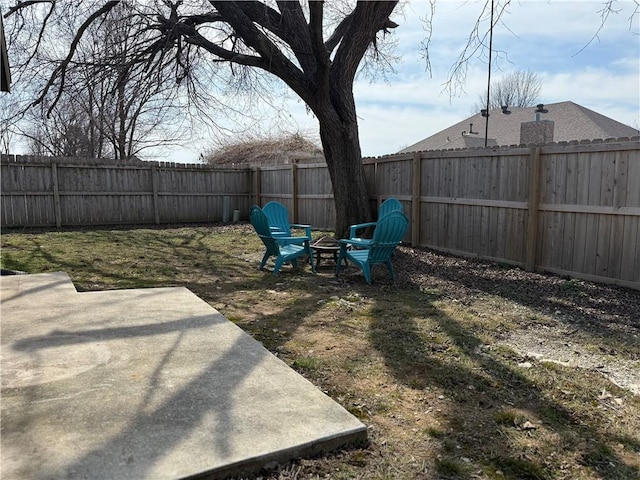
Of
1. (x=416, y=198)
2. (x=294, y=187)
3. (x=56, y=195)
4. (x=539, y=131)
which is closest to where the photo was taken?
(x=416, y=198)

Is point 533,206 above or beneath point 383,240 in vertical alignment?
above

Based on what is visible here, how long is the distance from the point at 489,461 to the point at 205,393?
1301mm

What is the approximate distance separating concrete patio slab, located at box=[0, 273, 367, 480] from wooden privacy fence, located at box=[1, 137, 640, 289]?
4.32 meters

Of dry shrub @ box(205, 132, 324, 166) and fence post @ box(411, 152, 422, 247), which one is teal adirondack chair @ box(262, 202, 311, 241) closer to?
fence post @ box(411, 152, 422, 247)

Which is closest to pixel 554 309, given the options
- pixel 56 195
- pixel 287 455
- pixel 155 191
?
pixel 287 455

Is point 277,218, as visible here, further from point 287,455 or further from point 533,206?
point 287,455

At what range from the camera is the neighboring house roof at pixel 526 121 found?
54.9ft

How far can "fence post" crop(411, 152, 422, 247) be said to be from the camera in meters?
7.79

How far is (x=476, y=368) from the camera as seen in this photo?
2.93m

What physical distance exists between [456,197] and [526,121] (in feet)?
45.6

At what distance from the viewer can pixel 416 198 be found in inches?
309

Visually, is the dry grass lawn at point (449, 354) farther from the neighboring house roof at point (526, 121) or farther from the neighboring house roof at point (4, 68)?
the neighboring house roof at point (526, 121)

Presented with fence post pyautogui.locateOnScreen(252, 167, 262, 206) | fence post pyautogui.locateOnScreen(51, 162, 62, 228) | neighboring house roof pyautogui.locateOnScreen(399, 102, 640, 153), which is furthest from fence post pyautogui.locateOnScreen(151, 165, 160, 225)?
neighboring house roof pyautogui.locateOnScreen(399, 102, 640, 153)

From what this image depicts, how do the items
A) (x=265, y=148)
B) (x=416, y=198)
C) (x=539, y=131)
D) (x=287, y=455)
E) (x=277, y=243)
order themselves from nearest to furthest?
1. (x=287, y=455)
2. (x=277, y=243)
3. (x=416, y=198)
4. (x=539, y=131)
5. (x=265, y=148)
